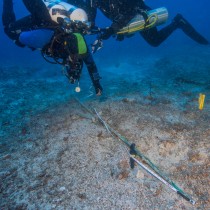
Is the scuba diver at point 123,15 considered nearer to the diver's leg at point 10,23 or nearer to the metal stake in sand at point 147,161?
the diver's leg at point 10,23

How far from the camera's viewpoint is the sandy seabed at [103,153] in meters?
3.40

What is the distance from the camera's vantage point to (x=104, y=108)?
6.25 m

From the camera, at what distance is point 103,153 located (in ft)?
14.2

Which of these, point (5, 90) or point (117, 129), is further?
point (5, 90)

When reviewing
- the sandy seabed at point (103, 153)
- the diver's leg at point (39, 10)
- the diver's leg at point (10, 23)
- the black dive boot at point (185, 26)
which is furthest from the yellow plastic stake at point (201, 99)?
the diver's leg at point (10, 23)

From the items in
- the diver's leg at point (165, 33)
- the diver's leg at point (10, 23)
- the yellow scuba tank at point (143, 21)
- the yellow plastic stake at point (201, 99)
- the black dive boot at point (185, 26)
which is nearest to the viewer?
the diver's leg at point (10, 23)

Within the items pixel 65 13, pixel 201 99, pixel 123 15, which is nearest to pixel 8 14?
pixel 65 13

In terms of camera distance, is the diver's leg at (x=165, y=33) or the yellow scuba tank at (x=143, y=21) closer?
the yellow scuba tank at (x=143, y=21)

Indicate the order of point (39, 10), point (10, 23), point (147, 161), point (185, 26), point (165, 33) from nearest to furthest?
point (147, 161), point (39, 10), point (10, 23), point (165, 33), point (185, 26)

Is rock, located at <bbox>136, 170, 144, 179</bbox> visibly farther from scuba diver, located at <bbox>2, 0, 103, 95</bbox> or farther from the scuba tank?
the scuba tank

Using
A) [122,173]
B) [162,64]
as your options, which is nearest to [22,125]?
[122,173]

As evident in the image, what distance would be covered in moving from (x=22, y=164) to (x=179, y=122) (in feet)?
12.5

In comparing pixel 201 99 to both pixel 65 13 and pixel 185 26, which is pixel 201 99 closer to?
pixel 185 26

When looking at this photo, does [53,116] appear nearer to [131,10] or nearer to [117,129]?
[117,129]
